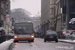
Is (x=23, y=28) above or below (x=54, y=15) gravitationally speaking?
below

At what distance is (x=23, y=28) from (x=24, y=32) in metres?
0.73

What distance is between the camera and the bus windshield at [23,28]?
35.0 metres

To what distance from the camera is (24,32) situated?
34.8 m

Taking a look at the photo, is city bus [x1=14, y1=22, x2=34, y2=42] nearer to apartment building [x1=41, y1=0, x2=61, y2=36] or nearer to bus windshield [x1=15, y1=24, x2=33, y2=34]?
bus windshield [x1=15, y1=24, x2=33, y2=34]

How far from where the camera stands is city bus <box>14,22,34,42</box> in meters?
34.6

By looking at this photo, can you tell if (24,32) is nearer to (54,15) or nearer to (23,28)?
(23,28)

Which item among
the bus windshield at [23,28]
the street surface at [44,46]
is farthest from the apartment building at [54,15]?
the street surface at [44,46]

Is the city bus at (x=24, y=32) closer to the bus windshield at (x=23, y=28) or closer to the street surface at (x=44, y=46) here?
the bus windshield at (x=23, y=28)

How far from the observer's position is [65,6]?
2494 inches

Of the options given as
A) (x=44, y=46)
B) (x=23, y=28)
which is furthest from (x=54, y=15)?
(x=44, y=46)

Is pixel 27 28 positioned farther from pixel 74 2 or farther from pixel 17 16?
pixel 17 16

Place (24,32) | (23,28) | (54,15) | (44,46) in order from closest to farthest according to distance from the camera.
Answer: (44,46) → (24,32) → (23,28) → (54,15)

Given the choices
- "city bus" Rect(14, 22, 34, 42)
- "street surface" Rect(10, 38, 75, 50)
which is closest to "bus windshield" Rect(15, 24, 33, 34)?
"city bus" Rect(14, 22, 34, 42)

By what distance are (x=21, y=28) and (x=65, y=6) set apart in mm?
29724
